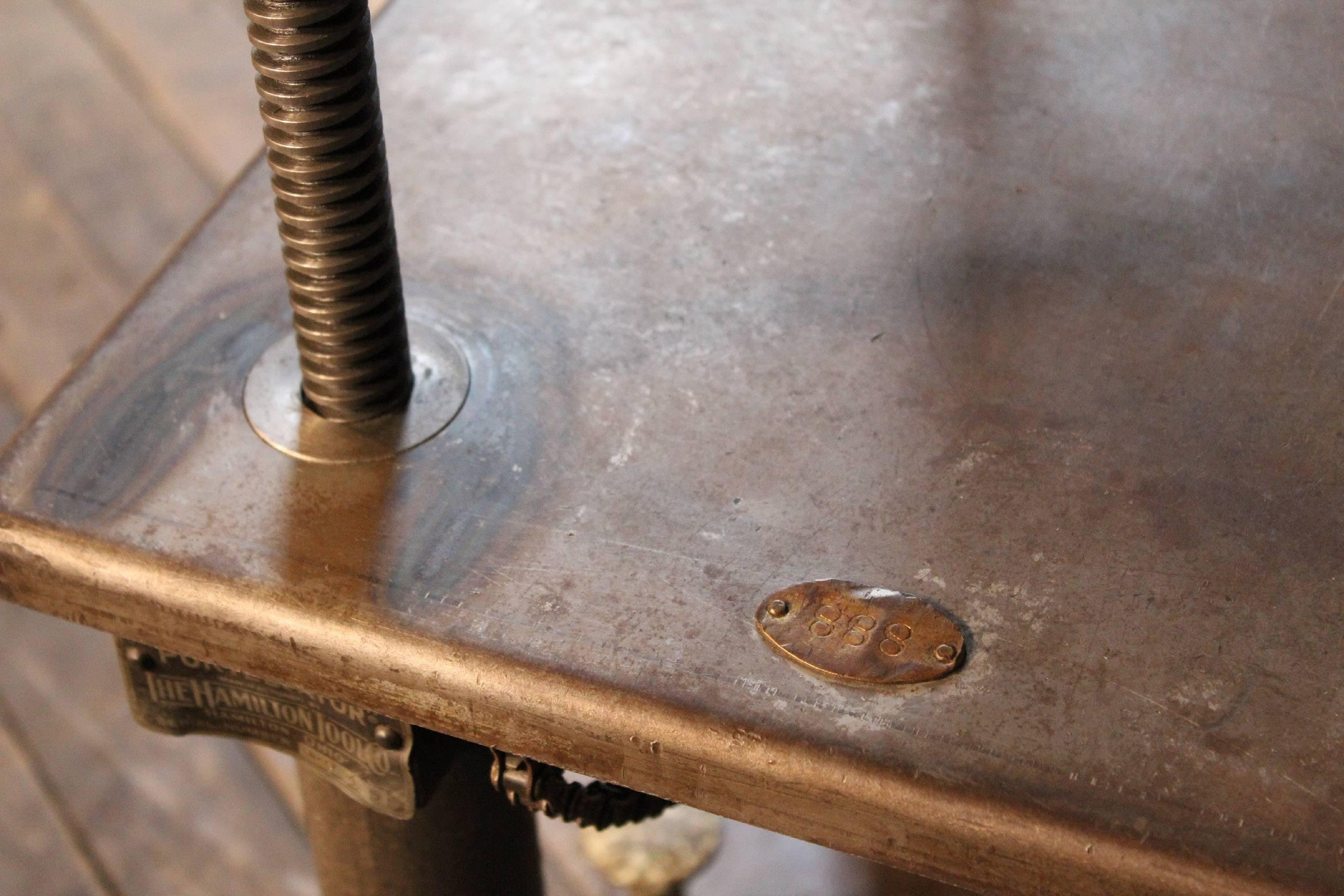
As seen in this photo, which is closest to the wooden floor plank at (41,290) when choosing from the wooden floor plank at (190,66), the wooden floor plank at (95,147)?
the wooden floor plank at (95,147)

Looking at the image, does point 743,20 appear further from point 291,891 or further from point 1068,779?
point 291,891

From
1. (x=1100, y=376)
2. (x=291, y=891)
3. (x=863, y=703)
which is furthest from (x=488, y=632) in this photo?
(x=291, y=891)

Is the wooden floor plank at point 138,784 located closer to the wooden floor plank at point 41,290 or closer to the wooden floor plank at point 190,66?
the wooden floor plank at point 41,290

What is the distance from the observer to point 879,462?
0.73m

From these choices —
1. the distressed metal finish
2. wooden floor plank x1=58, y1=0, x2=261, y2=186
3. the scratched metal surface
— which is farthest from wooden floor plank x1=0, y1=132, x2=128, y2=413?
the distressed metal finish

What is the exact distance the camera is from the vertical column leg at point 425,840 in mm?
872

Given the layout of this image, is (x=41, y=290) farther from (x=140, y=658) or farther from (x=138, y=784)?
(x=140, y=658)

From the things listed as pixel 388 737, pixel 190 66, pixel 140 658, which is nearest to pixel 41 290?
pixel 190 66

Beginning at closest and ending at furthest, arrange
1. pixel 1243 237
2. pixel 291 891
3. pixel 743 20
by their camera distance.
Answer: pixel 1243 237, pixel 743 20, pixel 291 891

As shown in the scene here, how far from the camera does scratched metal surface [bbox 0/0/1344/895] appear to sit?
0.61m

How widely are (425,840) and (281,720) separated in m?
0.14

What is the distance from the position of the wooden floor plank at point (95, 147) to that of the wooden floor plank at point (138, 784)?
513 mm

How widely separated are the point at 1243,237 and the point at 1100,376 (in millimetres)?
148

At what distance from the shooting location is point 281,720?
79 cm
